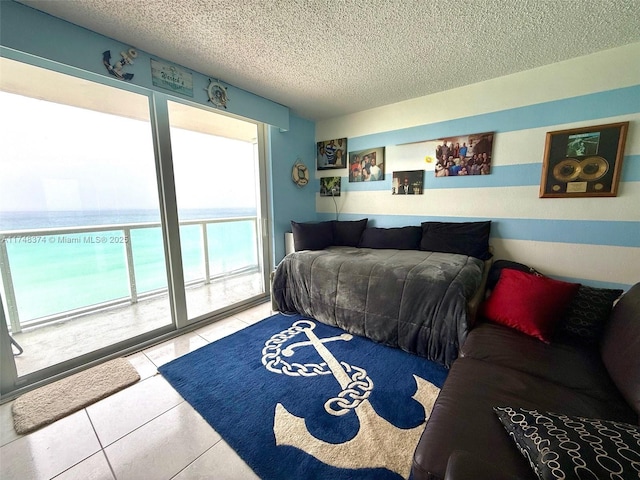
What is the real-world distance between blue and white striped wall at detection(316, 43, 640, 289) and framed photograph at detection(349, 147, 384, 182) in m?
0.10

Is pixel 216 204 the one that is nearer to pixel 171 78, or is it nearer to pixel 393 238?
pixel 171 78

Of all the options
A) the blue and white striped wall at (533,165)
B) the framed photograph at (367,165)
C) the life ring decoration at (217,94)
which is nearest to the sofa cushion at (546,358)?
the blue and white striped wall at (533,165)

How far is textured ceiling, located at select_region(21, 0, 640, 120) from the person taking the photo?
1.49 metres

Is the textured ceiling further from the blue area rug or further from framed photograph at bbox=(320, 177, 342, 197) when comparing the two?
the blue area rug

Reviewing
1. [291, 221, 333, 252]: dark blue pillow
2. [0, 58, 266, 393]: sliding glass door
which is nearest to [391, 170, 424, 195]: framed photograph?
[291, 221, 333, 252]: dark blue pillow

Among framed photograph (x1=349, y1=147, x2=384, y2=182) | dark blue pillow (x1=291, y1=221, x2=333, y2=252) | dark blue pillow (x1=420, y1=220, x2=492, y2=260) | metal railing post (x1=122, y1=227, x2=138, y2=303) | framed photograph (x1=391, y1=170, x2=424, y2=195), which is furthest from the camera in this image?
framed photograph (x1=349, y1=147, x2=384, y2=182)

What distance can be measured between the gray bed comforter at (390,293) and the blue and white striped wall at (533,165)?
0.60 metres

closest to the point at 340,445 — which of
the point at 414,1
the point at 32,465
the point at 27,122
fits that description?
the point at 32,465

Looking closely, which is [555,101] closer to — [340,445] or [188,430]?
[340,445]

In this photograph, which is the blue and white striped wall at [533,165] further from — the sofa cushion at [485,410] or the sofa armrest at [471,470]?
the sofa armrest at [471,470]

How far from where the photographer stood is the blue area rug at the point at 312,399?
3.88 ft

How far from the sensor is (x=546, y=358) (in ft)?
4.24

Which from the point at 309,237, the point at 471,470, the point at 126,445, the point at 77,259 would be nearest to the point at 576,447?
the point at 471,470

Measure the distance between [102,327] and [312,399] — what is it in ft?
7.65
